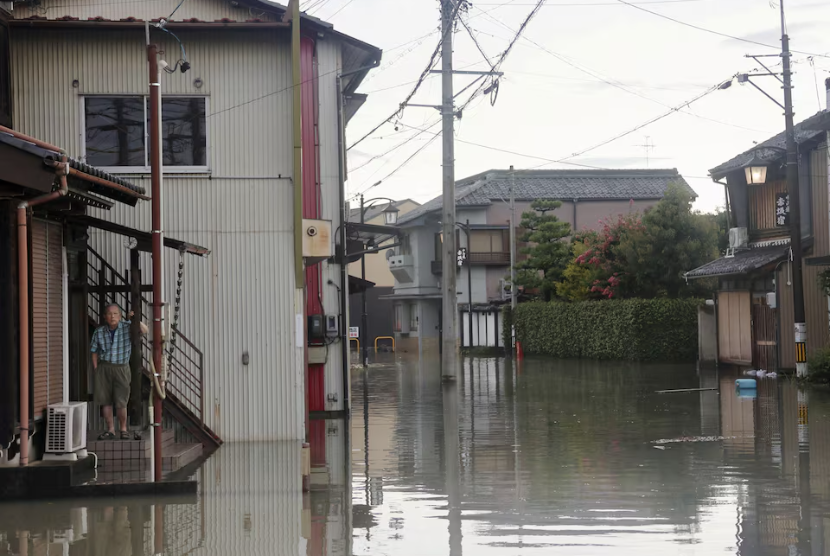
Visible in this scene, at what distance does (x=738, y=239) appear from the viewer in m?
31.7

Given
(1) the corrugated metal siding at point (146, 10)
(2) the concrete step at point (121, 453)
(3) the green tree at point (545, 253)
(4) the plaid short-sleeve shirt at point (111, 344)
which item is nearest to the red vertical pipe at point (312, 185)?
(1) the corrugated metal siding at point (146, 10)

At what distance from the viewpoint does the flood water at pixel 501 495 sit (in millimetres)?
8344

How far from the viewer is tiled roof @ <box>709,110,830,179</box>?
25.8 meters

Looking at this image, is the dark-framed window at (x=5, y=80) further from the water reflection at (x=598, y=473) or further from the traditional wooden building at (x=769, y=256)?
the traditional wooden building at (x=769, y=256)

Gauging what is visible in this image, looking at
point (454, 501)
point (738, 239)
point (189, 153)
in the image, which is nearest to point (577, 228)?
point (738, 239)

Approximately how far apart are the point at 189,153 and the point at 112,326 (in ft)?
13.0

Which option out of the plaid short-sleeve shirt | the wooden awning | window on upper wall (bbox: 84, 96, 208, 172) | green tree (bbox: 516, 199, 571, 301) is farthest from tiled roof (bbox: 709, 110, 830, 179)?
the plaid short-sleeve shirt

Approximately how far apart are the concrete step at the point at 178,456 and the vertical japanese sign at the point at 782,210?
2066 centimetres

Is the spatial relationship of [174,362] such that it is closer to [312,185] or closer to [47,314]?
[47,314]

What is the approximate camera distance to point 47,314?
11.5 m

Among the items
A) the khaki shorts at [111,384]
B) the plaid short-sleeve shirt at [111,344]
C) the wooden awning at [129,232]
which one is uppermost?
the wooden awning at [129,232]

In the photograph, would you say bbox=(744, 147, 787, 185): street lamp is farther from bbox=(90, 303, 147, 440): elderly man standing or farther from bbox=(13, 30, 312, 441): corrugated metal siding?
bbox=(90, 303, 147, 440): elderly man standing

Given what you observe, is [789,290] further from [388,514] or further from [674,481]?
[388,514]

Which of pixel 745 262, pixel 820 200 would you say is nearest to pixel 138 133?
pixel 820 200
